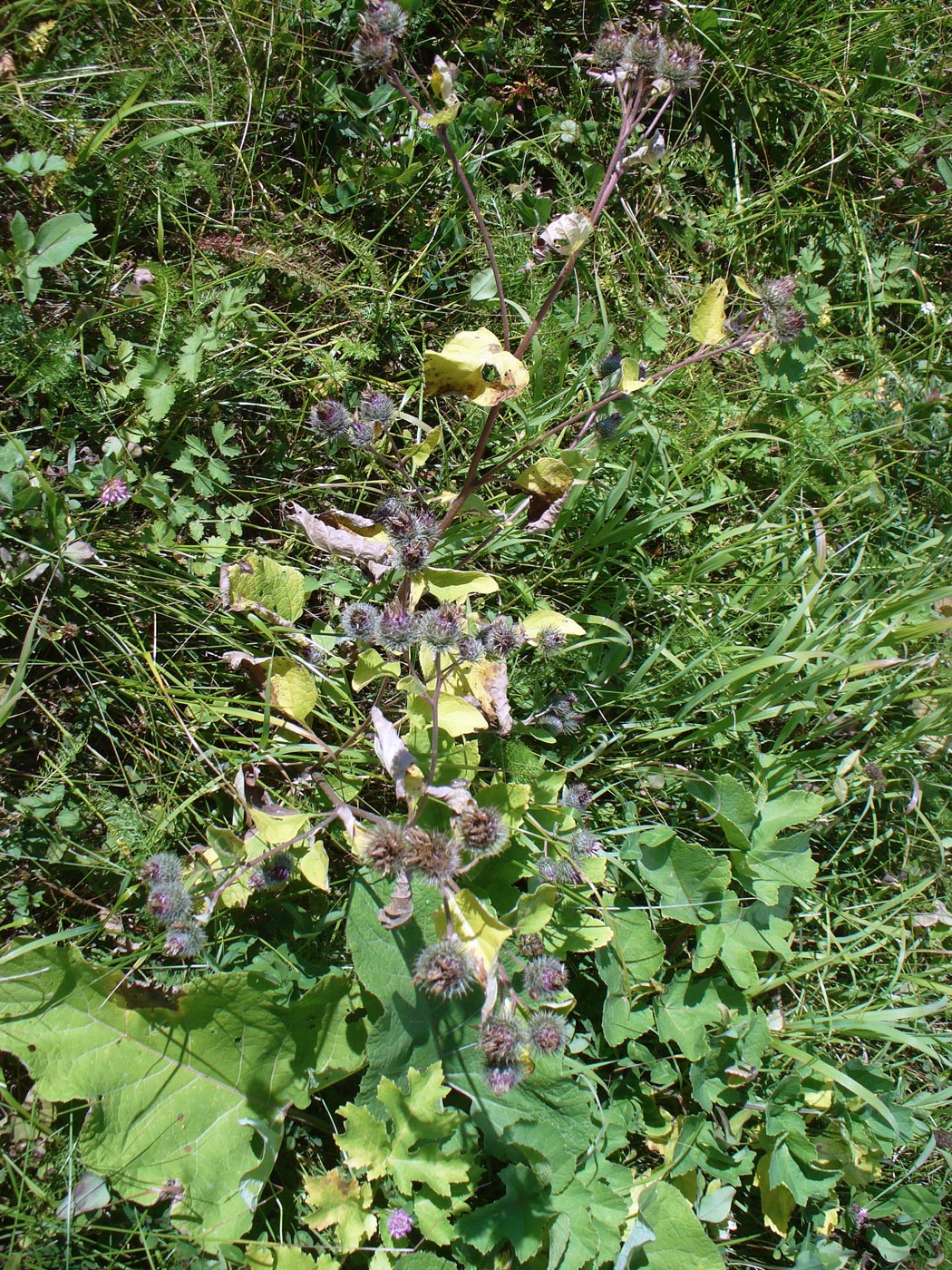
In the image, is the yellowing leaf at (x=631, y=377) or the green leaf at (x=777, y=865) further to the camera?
the green leaf at (x=777, y=865)

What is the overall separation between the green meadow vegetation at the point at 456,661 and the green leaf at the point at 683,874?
2 centimetres

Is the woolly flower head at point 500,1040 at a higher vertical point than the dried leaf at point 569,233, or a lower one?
lower

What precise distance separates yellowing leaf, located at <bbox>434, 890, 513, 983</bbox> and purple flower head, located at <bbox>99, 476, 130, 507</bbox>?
5.37ft

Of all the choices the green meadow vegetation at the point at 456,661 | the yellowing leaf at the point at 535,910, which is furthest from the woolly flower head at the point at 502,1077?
the yellowing leaf at the point at 535,910

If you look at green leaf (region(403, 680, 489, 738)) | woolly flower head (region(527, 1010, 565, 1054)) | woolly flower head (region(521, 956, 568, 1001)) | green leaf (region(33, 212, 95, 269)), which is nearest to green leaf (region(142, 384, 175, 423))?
green leaf (region(33, 212, 95, 269))

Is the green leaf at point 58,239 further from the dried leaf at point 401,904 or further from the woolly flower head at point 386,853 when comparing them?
the dried leaf at point 401,904

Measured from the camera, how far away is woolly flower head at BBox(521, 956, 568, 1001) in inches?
89.4

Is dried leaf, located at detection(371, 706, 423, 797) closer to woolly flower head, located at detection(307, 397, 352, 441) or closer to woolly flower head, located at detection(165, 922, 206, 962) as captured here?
woolly flower head, located at detection(165, 922, 206, 962)

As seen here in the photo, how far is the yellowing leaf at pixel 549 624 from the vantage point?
2.61 m

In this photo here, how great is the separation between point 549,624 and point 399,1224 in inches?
67.4

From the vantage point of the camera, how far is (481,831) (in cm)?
217

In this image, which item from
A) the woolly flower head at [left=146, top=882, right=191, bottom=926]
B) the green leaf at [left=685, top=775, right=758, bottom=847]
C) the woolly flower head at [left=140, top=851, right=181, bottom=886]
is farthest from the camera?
the green leaf at [left=685, top=775, right=758, bottom=847]

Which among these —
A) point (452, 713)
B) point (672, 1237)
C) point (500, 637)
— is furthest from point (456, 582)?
point (672, 1237)

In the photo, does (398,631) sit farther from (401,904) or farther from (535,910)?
(535,910)
